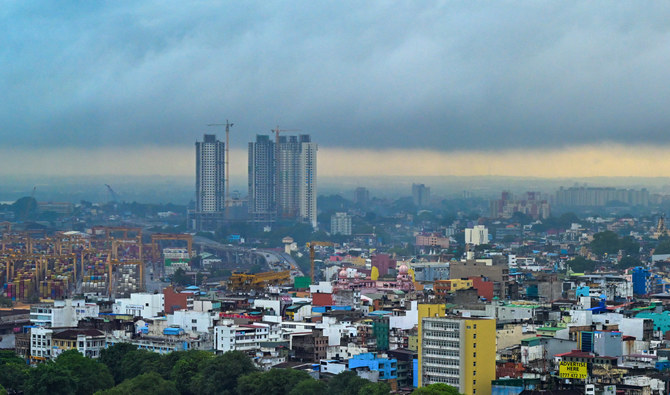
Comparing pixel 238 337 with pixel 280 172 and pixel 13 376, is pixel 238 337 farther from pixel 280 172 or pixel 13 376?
pixel 280 172

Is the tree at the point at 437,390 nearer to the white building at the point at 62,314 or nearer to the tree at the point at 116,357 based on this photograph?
the tree at the point at 116,357

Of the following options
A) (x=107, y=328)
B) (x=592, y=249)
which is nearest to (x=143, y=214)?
(x=592, y=249)

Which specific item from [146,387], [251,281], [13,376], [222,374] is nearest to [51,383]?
[13,376]

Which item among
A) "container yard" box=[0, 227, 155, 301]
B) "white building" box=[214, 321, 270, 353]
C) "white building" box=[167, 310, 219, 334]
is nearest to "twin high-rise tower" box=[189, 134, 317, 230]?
"container yard" box=[0, 227, 155, 301]

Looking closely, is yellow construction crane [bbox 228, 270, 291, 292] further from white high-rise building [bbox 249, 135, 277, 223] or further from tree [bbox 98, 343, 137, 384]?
white high-rise building [bbox 249, 135, 277, 223]

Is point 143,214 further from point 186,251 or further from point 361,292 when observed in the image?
point 361,292

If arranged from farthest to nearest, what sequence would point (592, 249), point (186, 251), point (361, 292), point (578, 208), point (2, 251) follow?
point (578, 208)
point (186, 251)
point (592, 249)
point (2, 251)
point (361, 292)
